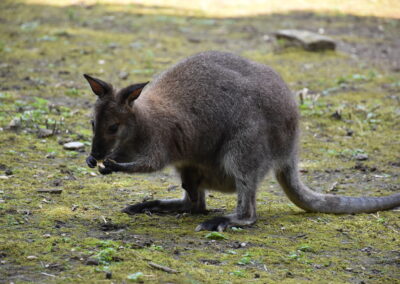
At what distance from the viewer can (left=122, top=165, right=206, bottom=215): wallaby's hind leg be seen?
16.5 feet

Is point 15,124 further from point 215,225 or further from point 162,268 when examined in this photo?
point 162,268

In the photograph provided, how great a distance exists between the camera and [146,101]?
4.82m

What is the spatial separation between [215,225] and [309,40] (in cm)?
683

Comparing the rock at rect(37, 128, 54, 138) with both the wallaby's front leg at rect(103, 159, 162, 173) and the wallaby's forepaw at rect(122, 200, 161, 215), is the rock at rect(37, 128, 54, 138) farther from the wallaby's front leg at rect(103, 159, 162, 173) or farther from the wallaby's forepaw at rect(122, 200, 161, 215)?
the wallaby's front leg at rect(103, 159, 162, 173)

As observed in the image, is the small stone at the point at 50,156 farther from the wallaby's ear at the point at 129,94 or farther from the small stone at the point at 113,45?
the small stone at the point at 113,45

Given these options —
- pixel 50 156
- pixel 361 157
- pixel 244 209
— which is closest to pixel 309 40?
pixel 361 157

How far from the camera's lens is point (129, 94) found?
176 inches

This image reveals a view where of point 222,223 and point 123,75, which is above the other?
point 123,75

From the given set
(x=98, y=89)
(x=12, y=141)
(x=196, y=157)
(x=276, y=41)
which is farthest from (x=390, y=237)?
(x=276, y=41)

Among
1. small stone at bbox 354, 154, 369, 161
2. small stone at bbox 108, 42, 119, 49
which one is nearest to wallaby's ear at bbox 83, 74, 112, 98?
small stone at bbox 354, 154, 369, 161

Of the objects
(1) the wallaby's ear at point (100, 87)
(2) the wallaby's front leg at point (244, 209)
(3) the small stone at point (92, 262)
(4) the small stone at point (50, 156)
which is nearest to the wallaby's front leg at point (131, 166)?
(1) the wallaby's ear at point (100, 87)

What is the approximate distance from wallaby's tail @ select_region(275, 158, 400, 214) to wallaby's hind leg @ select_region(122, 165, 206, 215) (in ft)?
2.15

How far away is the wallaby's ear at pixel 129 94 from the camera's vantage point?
443 centimetres

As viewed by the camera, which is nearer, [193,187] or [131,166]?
[131,166]
